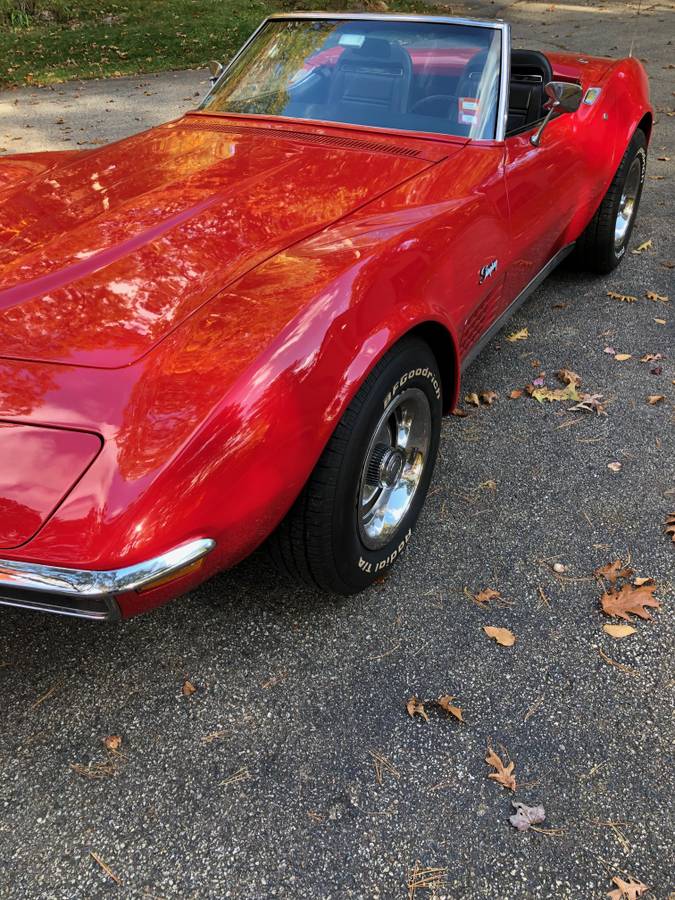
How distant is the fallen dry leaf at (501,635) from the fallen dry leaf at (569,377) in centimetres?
166

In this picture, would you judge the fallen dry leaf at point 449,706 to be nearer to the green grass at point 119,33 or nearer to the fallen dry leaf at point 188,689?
the fallen dry leaf at point 188,689

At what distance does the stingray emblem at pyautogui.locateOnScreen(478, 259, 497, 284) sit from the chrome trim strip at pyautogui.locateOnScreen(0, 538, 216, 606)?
5.45 ft

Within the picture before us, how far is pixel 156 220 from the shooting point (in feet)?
7.23

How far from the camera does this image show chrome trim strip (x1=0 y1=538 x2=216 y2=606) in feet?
4.73

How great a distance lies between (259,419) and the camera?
161 cm

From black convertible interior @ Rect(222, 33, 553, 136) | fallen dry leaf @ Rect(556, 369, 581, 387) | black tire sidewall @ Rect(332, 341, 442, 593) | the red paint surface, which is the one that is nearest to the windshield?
black convertible interior @ Rect(222, 33, 553, 136)

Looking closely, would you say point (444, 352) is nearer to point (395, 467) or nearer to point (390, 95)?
point (395, 467)

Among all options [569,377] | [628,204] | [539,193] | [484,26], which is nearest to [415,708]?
[569,377]

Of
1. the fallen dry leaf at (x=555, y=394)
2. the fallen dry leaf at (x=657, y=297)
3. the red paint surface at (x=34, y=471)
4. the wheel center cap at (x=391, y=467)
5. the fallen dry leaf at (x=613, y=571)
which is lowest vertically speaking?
the fallen dry leaf at (x=613, y=571)

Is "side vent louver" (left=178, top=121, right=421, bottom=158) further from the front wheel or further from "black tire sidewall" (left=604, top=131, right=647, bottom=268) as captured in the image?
"black tire sidewall" (left=604, top=131, right=647, bottom=268)

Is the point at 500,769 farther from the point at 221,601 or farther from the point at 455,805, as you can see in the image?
the point at 221,601

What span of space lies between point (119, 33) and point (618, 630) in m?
14.7

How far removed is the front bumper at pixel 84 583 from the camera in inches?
56.8

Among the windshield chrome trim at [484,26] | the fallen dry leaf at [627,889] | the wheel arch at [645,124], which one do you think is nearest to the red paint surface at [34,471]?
the fallen dry leaf at [627,889]
